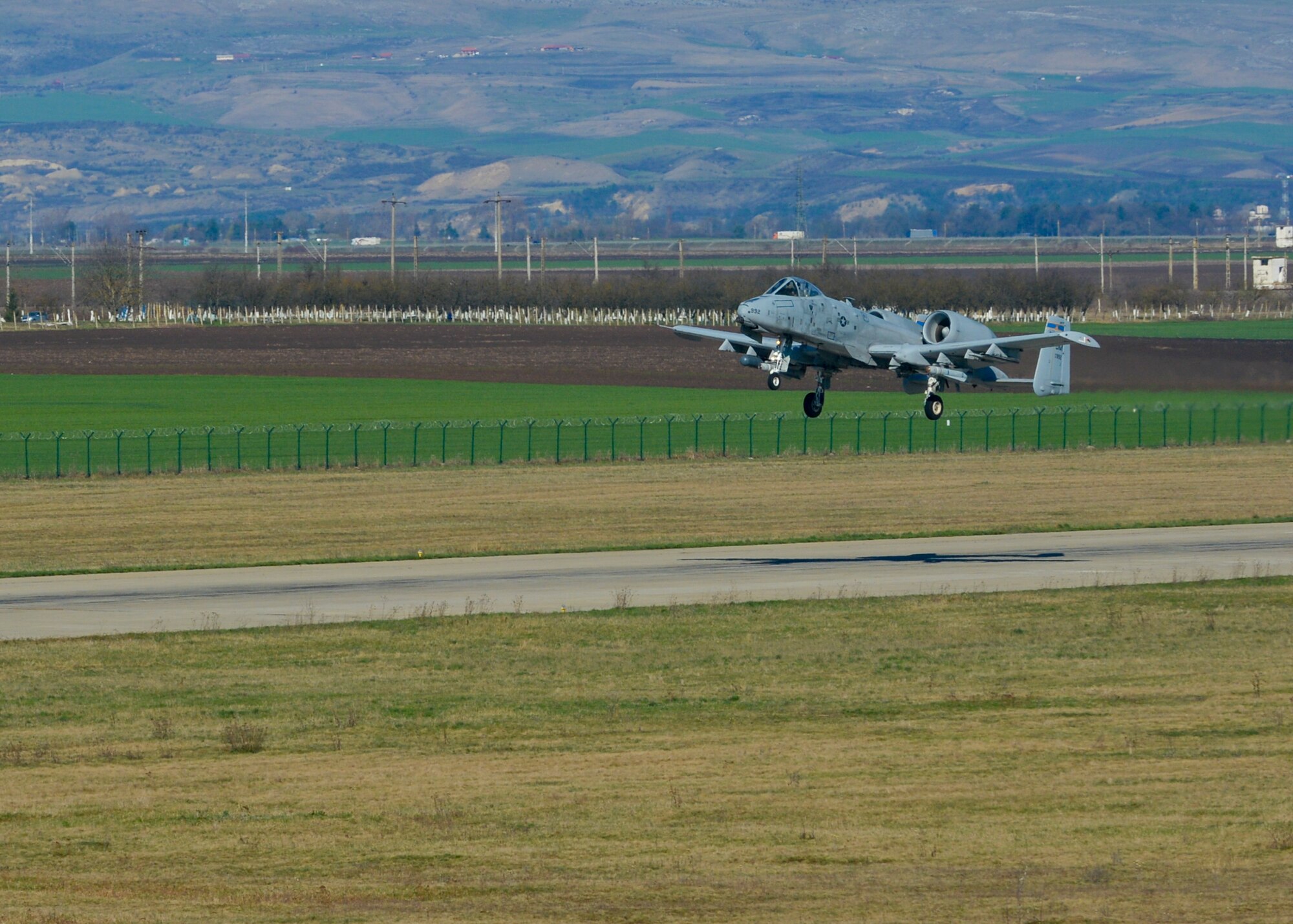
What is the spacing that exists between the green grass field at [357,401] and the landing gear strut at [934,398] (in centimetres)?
6214

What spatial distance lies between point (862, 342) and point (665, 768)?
76.2 feet

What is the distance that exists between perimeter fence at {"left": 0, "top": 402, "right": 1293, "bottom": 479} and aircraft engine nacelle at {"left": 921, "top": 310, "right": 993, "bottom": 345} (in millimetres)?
40516

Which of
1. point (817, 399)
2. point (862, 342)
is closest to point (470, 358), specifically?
point (817, 399)

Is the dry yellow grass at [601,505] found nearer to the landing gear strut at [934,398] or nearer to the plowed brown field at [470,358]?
the landing gear strut at [934,398]

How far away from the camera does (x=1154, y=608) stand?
5994 centimetres

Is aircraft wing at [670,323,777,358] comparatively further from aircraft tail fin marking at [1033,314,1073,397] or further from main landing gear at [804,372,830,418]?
aircraft tail fin marking at [1033,314,1073,397]

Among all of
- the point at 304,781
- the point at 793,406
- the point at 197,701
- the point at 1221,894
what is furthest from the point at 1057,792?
the point at 793,406

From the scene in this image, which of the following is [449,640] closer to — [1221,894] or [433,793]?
[433,793]

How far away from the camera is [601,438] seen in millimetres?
114688

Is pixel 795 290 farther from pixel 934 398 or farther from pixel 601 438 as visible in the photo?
pixel 601 438

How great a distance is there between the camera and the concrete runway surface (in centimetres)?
5988

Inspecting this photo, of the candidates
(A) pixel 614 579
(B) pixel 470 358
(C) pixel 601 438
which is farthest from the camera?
(B) pixel 470 358

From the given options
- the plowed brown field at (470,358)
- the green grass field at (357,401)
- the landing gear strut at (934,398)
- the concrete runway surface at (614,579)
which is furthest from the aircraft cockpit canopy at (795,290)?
the plowed brown field at (470,358)

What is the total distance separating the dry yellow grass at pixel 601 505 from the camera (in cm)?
7775
